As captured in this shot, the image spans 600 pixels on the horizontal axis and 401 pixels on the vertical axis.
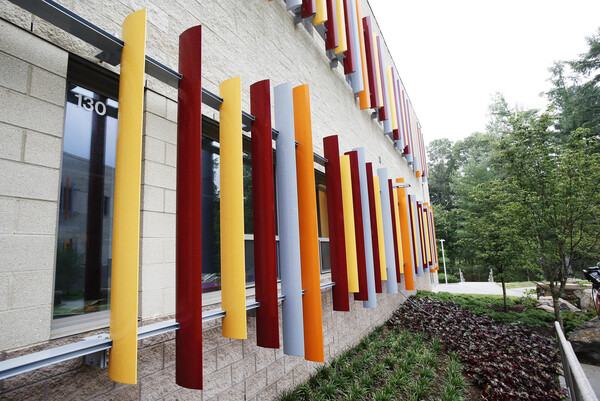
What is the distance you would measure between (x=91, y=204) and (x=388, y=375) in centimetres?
471

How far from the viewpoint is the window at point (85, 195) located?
2.13 m

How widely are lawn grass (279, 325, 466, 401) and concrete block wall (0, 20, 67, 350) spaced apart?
2.89 m

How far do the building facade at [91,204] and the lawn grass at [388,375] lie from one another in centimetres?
60

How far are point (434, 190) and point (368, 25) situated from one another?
43.8 m

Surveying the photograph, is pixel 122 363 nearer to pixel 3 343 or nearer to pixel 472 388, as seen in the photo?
pixel 3 343

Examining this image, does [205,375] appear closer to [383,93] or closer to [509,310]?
[383,93]

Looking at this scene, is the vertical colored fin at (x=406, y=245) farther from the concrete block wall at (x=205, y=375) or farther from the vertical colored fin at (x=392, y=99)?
the vertical colored fin at (x=392, y=99)

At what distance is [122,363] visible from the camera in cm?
174

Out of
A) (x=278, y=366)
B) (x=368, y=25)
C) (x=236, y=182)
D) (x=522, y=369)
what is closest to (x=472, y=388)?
(x=522, y=369)

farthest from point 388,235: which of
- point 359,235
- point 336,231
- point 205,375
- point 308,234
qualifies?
point 205,375

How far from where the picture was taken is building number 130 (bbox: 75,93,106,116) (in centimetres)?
233

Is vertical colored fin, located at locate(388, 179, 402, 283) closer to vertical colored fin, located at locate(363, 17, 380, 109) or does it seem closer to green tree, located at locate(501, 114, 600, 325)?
vertical colored fin, located at locate(363, 17, 380, 109)

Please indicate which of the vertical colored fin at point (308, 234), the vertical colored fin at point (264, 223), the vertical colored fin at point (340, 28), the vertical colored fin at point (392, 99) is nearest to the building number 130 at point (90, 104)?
the vertical colored fin at point (264, 223)

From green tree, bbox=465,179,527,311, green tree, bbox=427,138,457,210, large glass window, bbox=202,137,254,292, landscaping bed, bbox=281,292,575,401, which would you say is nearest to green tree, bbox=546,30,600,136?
green tree, bbox=427,138,457,210
